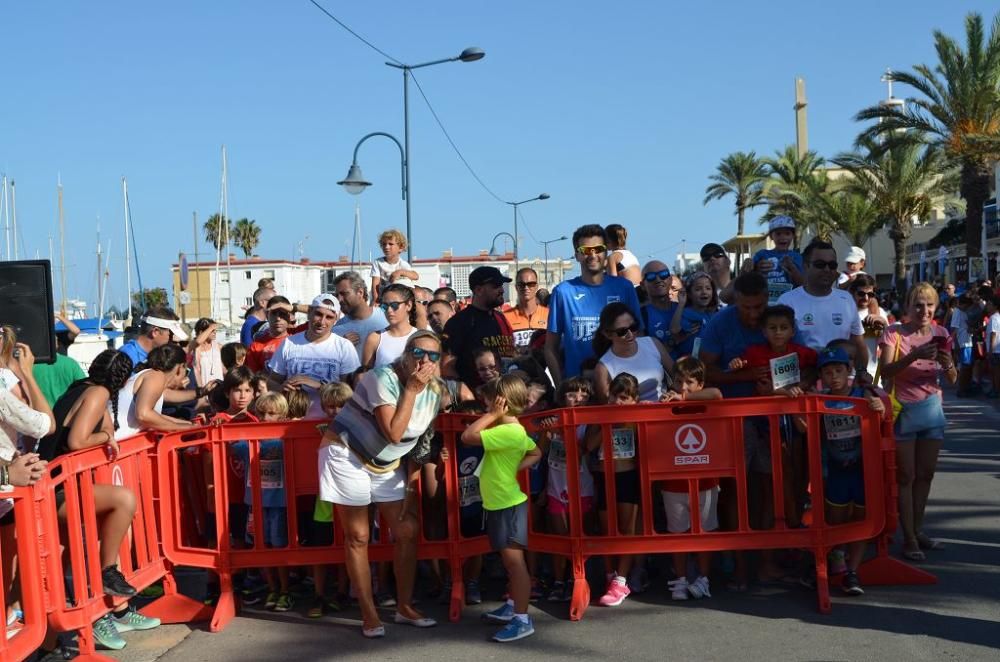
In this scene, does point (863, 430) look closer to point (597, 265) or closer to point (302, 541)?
point (597, 265)

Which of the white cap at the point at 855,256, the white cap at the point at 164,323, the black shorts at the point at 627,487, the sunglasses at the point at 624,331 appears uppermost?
the white cap at the point at 855,256

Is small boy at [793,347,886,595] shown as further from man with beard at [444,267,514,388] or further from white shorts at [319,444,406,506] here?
white shorts at [319,444,406,506]

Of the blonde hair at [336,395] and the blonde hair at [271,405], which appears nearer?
the blonde hair at [336,395]

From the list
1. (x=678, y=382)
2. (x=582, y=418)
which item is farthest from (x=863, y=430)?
(x=582, y=418)

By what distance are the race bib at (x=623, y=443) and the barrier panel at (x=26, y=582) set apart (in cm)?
313

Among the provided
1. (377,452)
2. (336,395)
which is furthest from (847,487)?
(336,395)

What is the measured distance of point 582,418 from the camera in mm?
6156

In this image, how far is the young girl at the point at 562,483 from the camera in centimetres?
643

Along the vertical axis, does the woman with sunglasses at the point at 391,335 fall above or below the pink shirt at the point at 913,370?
above

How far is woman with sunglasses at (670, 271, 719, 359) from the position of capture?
787 centimetres

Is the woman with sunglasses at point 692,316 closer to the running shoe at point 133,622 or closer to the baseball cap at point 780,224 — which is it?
the baseball cap at point 780,224

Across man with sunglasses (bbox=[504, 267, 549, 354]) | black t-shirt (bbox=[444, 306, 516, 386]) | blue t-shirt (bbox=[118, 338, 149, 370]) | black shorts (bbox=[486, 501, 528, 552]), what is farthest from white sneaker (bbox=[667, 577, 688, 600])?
blue t-shirt (bbox=[118, 338, 149, 370])

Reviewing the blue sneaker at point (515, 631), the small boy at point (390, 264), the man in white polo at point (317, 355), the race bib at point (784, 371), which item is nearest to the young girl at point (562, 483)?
the blue sneaker at point (515, 631)

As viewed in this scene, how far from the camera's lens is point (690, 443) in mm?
6207
